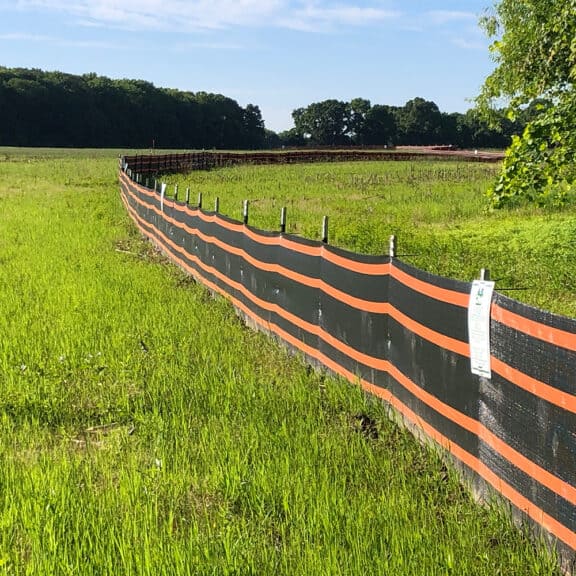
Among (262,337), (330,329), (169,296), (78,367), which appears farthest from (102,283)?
(330,329)

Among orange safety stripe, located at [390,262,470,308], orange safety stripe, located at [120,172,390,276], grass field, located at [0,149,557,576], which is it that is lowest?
grass field, located at [0,149,557,576]

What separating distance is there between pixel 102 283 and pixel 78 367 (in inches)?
172

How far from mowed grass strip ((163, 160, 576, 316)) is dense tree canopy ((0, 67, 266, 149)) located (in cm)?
10840

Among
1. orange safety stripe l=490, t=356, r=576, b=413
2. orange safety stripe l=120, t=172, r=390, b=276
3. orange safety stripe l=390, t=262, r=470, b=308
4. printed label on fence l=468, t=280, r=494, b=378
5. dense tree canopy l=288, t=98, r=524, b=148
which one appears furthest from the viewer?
dense tree canopy l=288, t=98, r=524, b=148

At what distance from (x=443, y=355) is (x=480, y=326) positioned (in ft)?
1.92

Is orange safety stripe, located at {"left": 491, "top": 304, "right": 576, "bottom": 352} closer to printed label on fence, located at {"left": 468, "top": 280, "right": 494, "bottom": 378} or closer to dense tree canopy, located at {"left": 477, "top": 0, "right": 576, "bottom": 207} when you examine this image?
printed label on fence, located at {"left": 468, "top": 280, "right": 494, "bottom": 378}

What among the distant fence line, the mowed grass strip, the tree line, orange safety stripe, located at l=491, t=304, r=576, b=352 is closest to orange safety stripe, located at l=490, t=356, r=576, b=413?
orange safety stripe, located at l=491, t=304, r=576, b=352

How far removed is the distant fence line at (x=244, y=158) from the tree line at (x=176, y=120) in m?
52.6

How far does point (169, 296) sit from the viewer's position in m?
10.3

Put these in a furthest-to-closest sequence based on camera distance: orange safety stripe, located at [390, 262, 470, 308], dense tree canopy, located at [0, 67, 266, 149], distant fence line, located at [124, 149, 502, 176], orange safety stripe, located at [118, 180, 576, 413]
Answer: dense tree canopy, located at [0, 67, 266, 149] → distant fence line, located at [124, 149, 502, 176] → orange safety stripe, located at [390, 262, 470, 308] → orange safety stripe, located at [118, 180, 576, 413]

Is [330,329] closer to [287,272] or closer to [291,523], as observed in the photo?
[287,272]

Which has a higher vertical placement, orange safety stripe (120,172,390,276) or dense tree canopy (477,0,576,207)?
dense tree canopy (477,0,576,207)

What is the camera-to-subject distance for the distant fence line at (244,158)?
45.1 meters

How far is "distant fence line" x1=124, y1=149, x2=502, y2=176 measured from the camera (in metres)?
45.1
